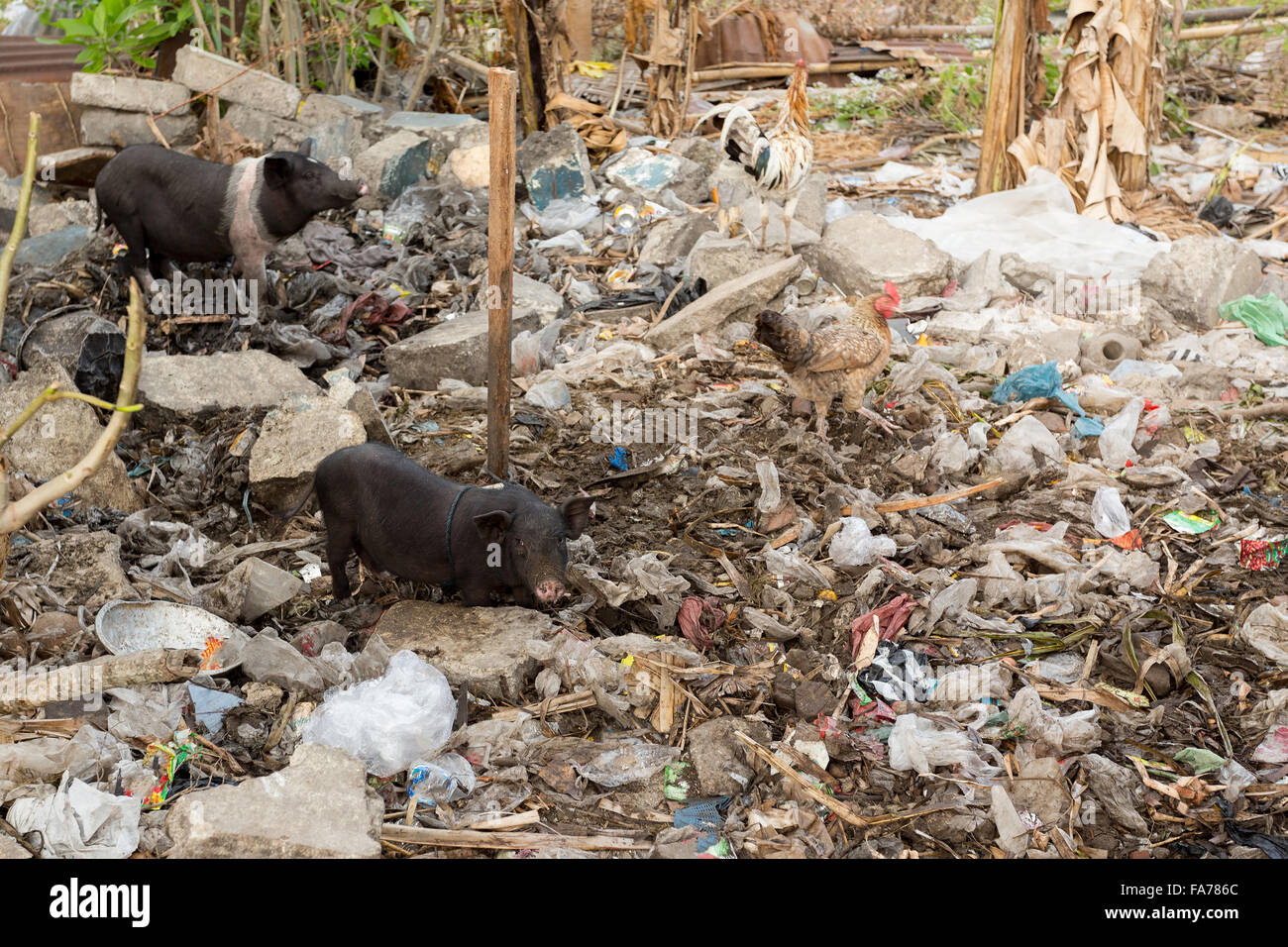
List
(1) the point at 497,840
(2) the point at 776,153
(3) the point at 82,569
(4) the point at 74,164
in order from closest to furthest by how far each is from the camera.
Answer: (1) the point at 497,840 < (3) the point at 82,569 < (2) the point at 776,153 < (4) the point at 74,164

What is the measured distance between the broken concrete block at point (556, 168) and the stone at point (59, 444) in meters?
4.78

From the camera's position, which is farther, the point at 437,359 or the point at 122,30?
the point at 122,30

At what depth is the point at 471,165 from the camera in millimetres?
9992

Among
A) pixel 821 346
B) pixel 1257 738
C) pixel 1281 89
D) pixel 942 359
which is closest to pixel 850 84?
pixel 1281 89

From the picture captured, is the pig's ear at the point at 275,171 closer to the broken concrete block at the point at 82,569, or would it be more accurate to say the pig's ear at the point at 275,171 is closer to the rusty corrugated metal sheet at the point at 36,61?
the broken concrete block at the point at 82,569

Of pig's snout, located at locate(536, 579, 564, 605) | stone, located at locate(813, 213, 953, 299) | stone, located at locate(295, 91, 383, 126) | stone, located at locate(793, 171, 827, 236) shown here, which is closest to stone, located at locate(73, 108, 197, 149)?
stone, located at locate(295, 91, 383, 126)

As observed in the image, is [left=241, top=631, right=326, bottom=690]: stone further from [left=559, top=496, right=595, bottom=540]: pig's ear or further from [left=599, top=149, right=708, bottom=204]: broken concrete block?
[left=599, top=149, right=708, bottom=204]: broken concrete block

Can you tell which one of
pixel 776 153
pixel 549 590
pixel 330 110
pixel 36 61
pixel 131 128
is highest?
pixel 36 61

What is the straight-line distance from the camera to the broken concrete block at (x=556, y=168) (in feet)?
31.7

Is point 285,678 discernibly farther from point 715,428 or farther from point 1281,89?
point 1281,89

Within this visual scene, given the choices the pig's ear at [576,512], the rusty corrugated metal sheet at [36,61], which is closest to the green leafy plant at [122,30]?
the rusty corrugated metal sheet at [36,61]

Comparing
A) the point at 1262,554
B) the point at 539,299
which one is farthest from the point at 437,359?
the point at 1262,554

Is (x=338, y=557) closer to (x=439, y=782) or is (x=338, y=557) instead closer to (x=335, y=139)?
(x=439, y=782)

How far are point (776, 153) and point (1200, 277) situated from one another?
317 centimetres
